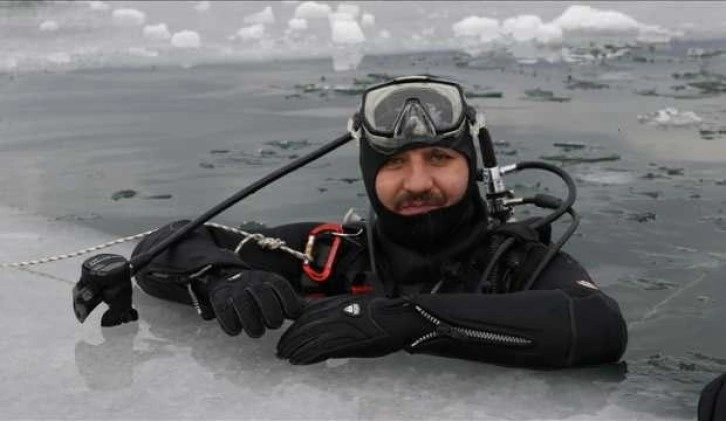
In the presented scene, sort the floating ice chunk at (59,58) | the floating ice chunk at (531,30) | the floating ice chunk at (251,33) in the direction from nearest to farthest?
the floating ice chunk at (59,58), the floating ice chunk at (531,30), the floating ice chunk at (251,33)

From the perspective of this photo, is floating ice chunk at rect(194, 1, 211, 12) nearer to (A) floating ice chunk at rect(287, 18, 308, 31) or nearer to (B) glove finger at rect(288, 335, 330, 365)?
(A) floating ice chunk at rect(287, 18, 308, 31)

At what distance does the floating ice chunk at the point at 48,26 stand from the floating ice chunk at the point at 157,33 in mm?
1735

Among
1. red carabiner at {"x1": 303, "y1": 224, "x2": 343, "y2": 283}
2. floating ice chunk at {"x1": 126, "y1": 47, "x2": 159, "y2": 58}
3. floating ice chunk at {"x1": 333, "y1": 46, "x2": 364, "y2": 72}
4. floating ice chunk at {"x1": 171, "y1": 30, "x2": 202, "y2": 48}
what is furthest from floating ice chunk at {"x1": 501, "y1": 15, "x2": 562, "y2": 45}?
red carabiner at {"x1": 303, "y1": 224, "x2": 343, "y2": 283}

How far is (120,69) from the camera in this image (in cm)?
1165

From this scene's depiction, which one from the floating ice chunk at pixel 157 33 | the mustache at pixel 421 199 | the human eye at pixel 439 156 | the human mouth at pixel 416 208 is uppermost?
the floating ice chunk at pixel 157 33

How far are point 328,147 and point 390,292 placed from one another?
483 mm

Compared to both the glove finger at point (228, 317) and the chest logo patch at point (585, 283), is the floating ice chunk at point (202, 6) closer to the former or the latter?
the glove finger at point (228, 317)

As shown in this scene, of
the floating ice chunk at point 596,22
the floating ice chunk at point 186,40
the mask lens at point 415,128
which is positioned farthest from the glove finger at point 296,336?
the floating ice chunk at point 596,22

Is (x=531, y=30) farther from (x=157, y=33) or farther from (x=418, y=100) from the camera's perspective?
(x=418, y=100)

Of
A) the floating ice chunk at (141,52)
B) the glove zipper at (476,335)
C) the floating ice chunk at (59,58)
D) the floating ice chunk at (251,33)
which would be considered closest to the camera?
the glove zipper at (476,335)

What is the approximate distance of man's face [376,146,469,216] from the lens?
2475mm

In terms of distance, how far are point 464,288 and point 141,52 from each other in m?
11.4

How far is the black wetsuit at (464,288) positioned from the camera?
86.6 inches

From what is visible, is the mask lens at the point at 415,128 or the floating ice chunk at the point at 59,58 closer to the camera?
the mask lens at the point at 415,128
